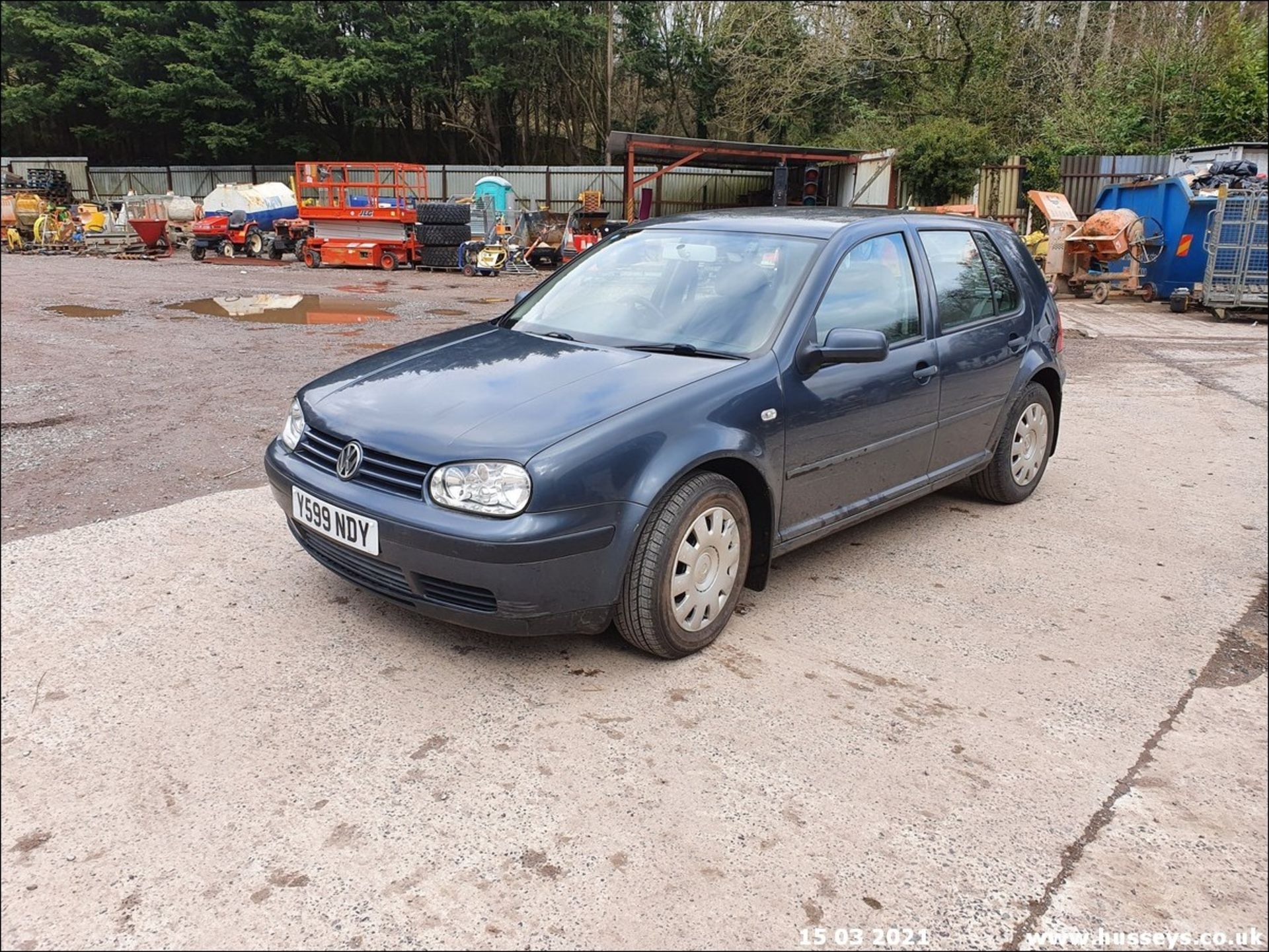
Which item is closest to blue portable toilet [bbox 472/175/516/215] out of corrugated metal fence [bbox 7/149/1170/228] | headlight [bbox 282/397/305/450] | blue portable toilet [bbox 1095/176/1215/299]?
corrugated metal fence [bbox 7/149/1170/228]

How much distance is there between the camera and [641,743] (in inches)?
116

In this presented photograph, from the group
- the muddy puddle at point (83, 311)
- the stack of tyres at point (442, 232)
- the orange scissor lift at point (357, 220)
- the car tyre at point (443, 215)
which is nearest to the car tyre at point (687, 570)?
the muddy puddle at point (83, 311)

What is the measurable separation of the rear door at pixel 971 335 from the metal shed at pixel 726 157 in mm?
15596

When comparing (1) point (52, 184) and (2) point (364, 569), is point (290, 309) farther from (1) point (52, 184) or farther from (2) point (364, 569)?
(1) point (52, 184)

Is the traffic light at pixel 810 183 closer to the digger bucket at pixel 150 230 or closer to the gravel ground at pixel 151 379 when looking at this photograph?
the gravel ground at pixel 151 379

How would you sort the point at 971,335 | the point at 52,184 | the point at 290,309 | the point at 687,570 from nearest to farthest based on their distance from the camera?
the point at 687,570 → the point at 971,335 → the point at 290,309 → the point at 52,184

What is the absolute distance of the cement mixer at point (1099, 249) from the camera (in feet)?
51.1

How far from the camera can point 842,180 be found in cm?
2634

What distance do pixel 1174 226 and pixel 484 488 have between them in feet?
51.6

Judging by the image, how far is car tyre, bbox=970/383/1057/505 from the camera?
5.17 metres

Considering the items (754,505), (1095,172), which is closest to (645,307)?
(754,505)

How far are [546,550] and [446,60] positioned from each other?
36.7m

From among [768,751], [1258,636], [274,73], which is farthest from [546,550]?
[274,73]

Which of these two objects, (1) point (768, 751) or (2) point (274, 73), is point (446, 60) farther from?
(1) point (768, 751)
